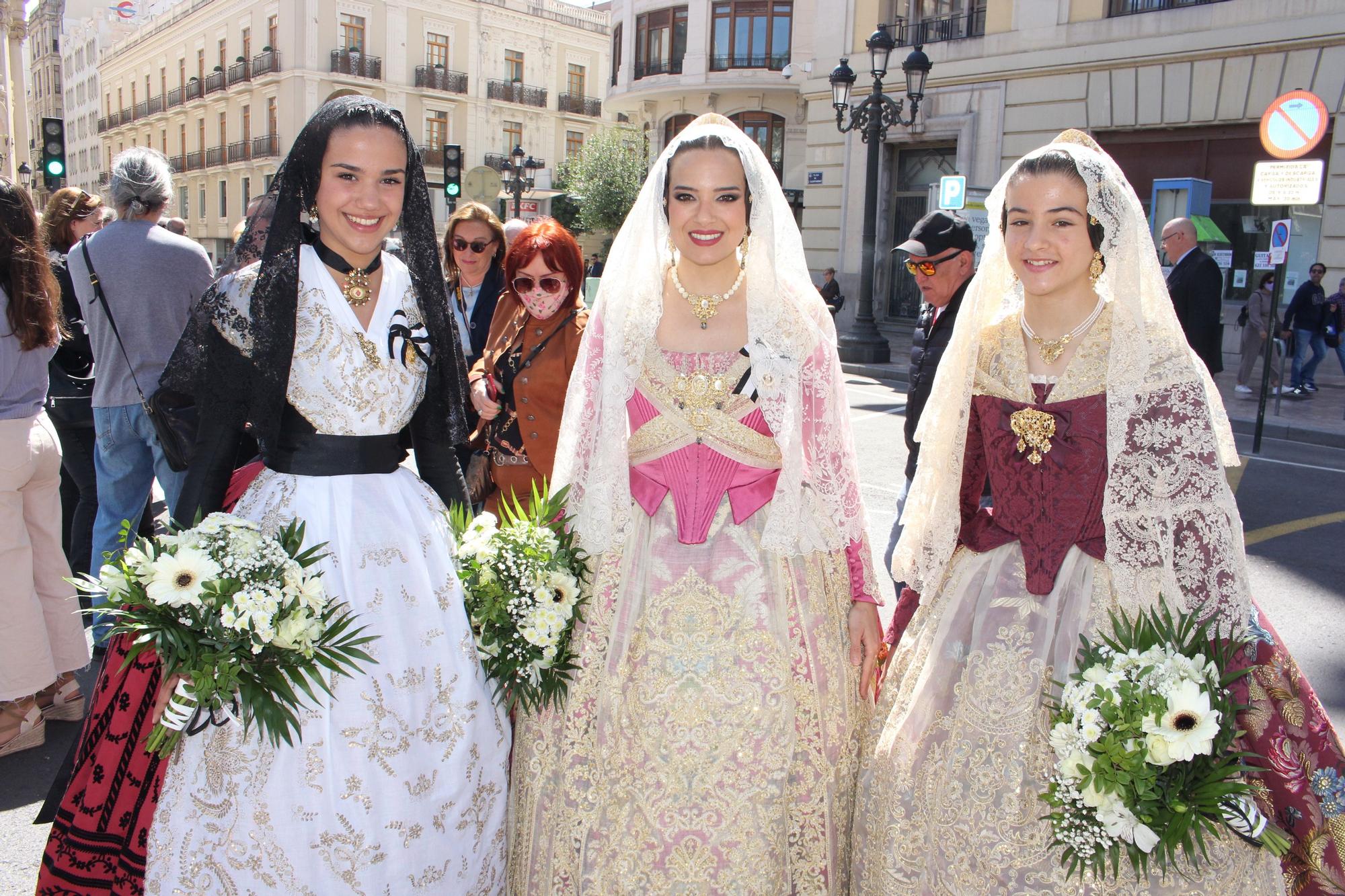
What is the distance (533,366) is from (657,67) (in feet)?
88.9

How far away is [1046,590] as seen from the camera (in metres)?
2.36

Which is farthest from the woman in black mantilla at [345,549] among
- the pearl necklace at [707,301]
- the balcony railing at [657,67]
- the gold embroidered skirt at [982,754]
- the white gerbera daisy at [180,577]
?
the balcony railing at [657,67]

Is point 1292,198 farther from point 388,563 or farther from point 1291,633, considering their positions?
point 388,563

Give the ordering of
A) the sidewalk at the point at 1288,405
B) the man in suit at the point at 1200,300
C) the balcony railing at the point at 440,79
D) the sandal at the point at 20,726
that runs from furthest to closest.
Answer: the balcony railing at the point at 440,79 → the sidewalk at the point at 1288,405 → the man in suit at the point at 1200,300 → the sandal at the point at 20,726

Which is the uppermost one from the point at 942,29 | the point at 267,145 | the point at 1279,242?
the point at 942,29

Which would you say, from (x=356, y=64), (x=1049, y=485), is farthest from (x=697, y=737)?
(x=356, y=64)

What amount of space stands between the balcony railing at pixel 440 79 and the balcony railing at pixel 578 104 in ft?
14.7

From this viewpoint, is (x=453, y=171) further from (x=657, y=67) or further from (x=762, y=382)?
(x=657, y=67)

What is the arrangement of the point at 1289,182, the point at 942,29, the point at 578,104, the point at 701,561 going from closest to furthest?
1. the point at 701,561
2. the point at 1289,182
3. the point at 942,29
4. the point at 578,104

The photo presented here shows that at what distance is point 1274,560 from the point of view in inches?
233

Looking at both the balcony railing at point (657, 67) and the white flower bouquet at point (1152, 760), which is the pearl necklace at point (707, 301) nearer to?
the white flower bouquet at point (1152, 760)

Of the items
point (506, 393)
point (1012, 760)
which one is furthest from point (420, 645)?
point (506, 393)

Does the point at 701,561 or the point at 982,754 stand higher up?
the point at 701,561

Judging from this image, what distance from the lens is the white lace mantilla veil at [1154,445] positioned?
222cm
